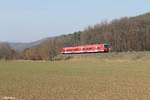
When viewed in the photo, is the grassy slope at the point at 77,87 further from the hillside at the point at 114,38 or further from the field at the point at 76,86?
the hillside at the point at 114,38

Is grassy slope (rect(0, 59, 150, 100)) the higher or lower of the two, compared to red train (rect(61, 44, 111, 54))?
lower

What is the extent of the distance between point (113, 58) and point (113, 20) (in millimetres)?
60934

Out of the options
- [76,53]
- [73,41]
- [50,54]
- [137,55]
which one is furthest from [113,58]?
[73,41]

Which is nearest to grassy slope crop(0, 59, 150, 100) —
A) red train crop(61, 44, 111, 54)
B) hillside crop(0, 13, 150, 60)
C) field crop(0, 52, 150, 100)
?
field crop(0, 52, 150, 100)

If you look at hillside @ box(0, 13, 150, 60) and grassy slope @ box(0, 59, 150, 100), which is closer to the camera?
grassy slope @ box(0, 59, 150, 100)

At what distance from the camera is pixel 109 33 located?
120 meters

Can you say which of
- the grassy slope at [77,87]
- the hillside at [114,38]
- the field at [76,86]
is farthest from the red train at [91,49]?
the grassy slope at [77,87]

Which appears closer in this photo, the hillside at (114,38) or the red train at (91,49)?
the red train at (91,49)

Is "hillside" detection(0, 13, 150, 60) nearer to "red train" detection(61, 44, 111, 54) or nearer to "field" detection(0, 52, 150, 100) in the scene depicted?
"red train" detection(61, 44, 111, 54)

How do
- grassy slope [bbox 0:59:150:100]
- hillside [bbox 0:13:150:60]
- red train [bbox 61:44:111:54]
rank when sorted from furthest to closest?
1. hillside [bbox 0:13:150:60]
2. red train [bbox 61:44:111:54]
3. grassy slope [bbox 0:59:150:100]

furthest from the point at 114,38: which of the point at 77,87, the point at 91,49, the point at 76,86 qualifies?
the point at 77,87

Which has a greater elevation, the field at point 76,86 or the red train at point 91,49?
the red train at point 91,49

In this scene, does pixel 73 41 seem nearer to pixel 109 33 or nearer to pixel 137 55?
pixel 109 33

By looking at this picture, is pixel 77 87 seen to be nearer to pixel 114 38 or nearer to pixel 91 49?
pixel 91 49
